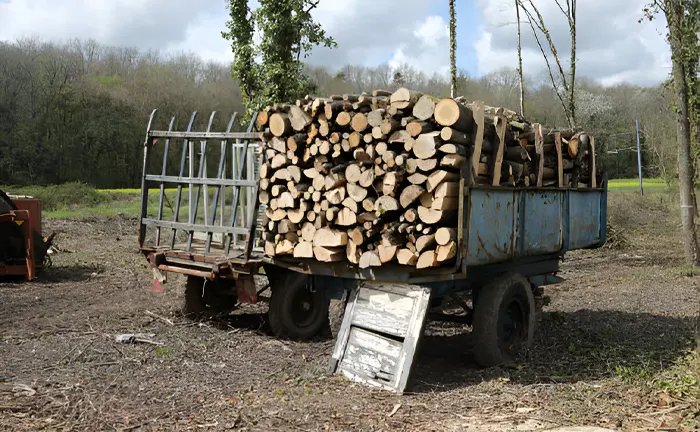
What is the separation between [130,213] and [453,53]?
13.4m

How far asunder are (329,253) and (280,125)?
4.45 ft

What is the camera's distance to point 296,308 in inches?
295

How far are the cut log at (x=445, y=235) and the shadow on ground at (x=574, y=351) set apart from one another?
49.1 inches

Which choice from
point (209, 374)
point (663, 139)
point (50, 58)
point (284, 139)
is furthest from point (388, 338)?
point (50, 58)

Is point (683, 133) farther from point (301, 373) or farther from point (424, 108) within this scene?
point (301, 373)

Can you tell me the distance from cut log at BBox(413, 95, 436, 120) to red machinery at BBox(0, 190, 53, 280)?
776 centimetres

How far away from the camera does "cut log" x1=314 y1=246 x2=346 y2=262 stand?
611cm

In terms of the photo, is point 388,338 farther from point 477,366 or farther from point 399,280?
point 477,366

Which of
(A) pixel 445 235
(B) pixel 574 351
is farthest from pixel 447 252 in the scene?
(B) pixel 574 351

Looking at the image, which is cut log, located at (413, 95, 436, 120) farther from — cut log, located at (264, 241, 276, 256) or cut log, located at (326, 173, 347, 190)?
cut log, located at (264, 241, 276, 256)

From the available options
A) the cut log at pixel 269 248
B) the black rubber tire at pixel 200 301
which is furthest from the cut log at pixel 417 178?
the black rubber tire at pixel 200 301

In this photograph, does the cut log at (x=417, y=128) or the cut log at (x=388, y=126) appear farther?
the cut log at (x=388, y=126)

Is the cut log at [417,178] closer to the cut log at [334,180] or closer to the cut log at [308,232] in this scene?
the cut log at [334,180]

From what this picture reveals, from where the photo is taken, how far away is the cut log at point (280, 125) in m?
6.44
